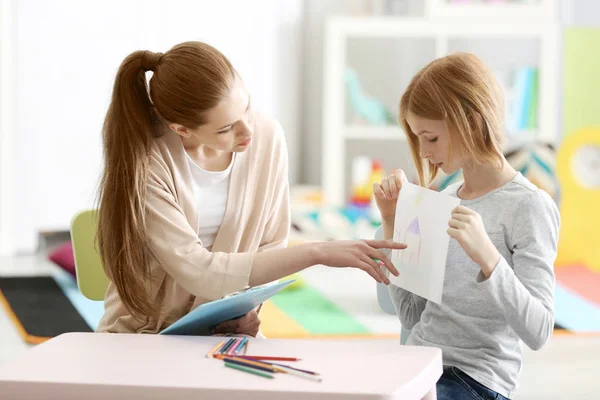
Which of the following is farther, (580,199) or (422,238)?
(580,199)

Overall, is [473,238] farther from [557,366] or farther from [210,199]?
[557,366]

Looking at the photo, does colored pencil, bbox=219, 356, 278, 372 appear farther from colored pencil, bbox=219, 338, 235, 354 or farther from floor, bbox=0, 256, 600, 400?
floor, bbox=0, 256, 600, 400

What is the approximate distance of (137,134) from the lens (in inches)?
61.9

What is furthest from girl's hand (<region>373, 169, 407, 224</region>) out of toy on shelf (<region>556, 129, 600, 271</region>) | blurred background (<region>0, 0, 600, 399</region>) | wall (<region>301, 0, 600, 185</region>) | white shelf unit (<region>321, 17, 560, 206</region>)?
wall (<region>301, 0, 600, 185</region>)

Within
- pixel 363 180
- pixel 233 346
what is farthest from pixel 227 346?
pixel 363 180

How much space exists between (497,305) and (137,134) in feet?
2.26

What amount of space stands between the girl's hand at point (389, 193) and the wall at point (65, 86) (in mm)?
2610

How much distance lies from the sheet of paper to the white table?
168 millimetres

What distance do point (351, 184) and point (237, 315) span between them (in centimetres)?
330

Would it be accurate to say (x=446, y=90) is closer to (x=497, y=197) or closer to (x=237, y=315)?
(x=497, y=197)

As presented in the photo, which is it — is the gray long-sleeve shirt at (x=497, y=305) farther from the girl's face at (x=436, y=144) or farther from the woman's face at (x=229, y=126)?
the woman's face at (x=229, y=126)

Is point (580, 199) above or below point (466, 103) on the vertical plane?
below

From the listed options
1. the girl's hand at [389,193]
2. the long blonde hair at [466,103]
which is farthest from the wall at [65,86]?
the long blonde hair at [466,103]

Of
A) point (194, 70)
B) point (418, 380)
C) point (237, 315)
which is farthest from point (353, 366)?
point (194, 70)
